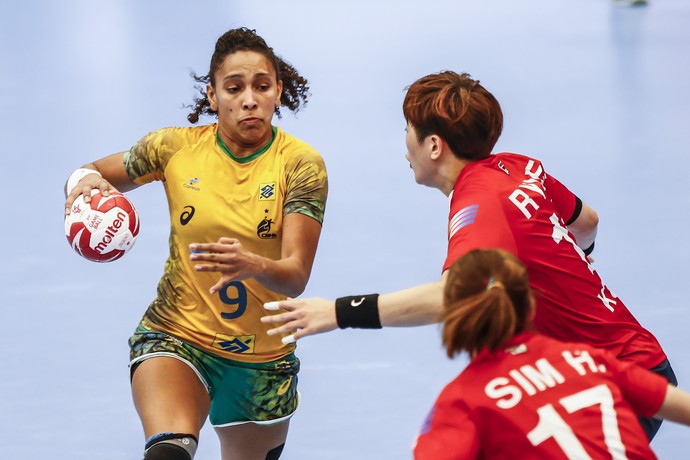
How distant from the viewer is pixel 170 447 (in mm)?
3953

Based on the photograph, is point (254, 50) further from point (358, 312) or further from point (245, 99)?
point (358, 312)

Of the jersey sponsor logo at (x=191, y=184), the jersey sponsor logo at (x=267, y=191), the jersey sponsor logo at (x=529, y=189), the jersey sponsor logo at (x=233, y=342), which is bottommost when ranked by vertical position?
the jersey sponsor logo at (x=233, y=342)

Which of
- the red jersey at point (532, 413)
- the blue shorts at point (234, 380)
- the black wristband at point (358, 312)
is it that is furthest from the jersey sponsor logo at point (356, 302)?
the blue shorts at point (234, 380)

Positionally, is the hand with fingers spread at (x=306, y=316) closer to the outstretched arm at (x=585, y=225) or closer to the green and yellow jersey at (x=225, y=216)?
the green and yellow jersey at (x=225, y=216)

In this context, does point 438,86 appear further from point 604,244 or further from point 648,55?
point 648,55

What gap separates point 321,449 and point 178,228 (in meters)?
1.49

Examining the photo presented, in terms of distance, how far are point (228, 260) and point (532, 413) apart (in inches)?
49.4

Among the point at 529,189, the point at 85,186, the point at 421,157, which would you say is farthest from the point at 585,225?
the point at 85,186

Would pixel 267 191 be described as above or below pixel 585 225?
above

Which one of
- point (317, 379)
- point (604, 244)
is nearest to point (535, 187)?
point (317, 379)

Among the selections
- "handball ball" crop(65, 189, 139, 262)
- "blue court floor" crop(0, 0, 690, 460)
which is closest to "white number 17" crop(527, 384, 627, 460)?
"handball ball" crop(65, 189, 139, 262)

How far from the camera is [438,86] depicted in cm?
398

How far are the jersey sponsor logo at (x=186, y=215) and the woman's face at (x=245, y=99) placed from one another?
0.27 meters

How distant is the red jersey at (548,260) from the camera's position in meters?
3.73
